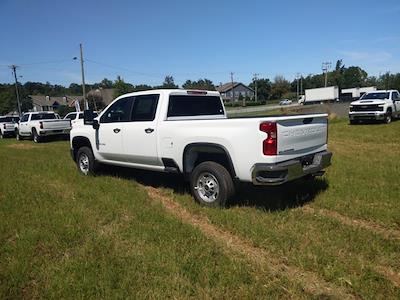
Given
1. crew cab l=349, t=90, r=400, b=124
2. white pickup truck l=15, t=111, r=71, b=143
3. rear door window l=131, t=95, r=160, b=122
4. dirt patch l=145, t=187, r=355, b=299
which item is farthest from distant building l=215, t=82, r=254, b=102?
dirt patch l=145, t=187, r=355, b=299

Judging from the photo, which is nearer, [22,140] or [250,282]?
[250,282]

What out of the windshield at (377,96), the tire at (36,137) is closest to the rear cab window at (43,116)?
the tire at (36,137)

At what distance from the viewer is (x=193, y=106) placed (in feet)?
25.6

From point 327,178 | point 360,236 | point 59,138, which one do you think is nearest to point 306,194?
point 327,178

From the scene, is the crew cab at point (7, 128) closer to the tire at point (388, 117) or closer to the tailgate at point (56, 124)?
the tailgate at point (56, 124)

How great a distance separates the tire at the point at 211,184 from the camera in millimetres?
6082

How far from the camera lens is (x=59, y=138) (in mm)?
23312

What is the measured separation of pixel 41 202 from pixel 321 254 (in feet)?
16.0

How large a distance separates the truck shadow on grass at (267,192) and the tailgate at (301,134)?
0.91 m

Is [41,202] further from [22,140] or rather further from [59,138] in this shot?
[22,140]

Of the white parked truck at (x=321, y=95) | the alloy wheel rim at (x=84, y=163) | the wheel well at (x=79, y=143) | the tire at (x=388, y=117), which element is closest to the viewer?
the wheel well at (x=79, y=143)

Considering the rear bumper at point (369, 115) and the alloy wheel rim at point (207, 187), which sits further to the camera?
the rear bumper at point (369, 115)

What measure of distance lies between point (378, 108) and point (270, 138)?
16591 millimetres

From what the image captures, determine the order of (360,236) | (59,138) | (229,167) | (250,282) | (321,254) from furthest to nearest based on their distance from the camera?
(59,138) → (229,167) → (360,236) → (321,254) → (250,282)
